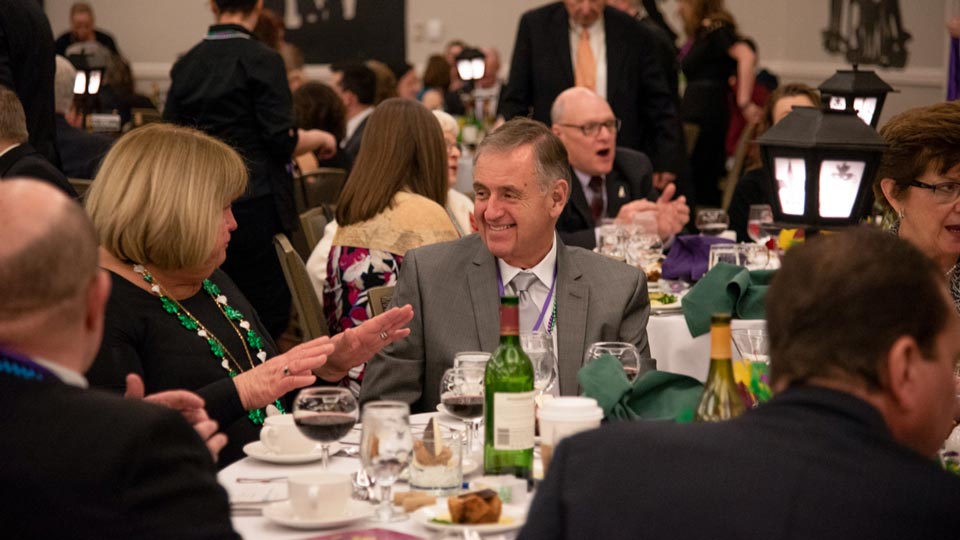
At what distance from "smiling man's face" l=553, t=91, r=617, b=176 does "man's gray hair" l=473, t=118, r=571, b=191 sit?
218cm

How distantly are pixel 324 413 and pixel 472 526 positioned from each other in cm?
38

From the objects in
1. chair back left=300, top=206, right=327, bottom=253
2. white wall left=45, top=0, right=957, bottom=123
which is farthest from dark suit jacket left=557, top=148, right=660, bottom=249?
white wall left=45, top=0, right=957, bottom=123

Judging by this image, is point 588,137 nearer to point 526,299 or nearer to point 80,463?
point 526,299

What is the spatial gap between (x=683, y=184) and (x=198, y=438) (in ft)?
19.5

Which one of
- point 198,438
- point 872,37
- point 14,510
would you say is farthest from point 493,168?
point 872,37

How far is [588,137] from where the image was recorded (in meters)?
5.78

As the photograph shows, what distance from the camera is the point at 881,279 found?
58.9 inches

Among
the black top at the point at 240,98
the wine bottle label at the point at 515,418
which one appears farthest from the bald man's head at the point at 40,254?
the black top at the point at 240,98

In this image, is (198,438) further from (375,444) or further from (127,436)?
(375,444)

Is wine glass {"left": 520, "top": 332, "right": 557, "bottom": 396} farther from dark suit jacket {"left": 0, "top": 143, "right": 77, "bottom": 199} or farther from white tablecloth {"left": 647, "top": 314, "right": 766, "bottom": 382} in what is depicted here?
dark suit jacket {"left": 0, "top": 143, "right": 77, "bottom": 199}

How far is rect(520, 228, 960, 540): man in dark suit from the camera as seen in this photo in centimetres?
145

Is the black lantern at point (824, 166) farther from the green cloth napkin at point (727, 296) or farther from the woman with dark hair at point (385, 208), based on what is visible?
the woman with dark hair at point (385, 208)

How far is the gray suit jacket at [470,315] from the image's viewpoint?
129 inches

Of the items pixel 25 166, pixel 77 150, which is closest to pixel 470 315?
pixel 25 166
